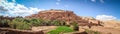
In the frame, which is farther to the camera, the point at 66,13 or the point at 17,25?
the point at 66,13

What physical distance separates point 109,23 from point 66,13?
17.8 ft

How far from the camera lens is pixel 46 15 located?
31.2 meters

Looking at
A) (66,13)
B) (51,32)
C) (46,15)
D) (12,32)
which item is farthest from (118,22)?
(12,32)

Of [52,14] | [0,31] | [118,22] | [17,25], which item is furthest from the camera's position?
[52,14]

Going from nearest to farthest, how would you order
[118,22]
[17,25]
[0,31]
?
1. [0,31]
2. [17,25]
3. [118,22]

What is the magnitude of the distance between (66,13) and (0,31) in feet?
78.0

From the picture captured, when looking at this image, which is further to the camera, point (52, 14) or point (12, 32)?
point (52, 14)

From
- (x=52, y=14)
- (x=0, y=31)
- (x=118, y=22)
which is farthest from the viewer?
(x=52, y=14)

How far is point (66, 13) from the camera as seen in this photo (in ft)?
103

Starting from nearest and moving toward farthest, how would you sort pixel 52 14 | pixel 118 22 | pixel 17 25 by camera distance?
pixel 17 25
pixel 118 22
pixel 52 14

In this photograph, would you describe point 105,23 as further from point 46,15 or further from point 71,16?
point 46,15

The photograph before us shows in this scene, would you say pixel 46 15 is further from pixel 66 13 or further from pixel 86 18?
pixel 86 18

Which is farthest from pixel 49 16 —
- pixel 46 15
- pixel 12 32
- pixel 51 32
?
pixel 12 32

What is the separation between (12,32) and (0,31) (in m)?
0.37
